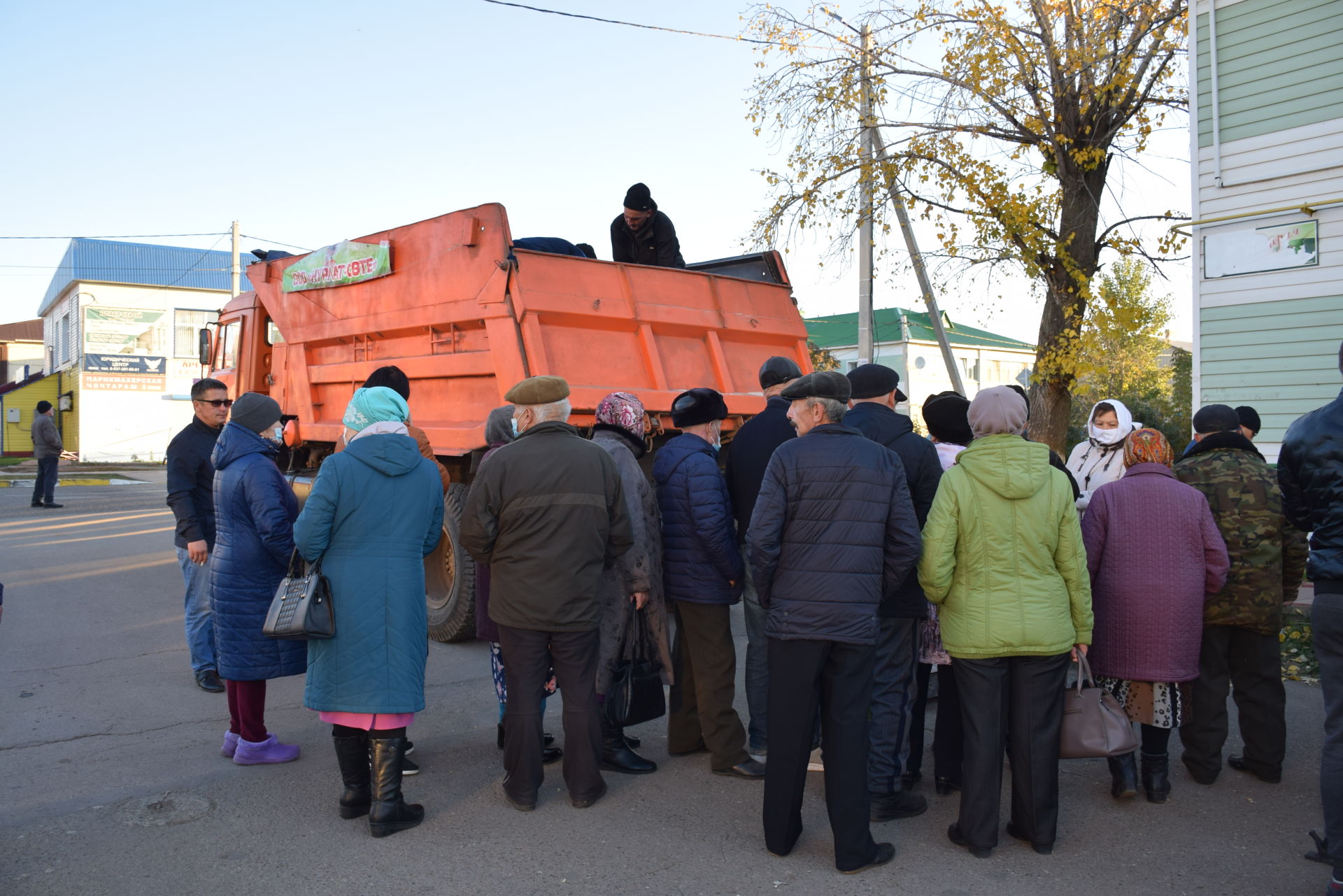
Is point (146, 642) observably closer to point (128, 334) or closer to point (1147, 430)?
point (1147, 430)

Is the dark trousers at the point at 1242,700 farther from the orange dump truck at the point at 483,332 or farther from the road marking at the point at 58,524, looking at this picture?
the road marking at the point at 58,524

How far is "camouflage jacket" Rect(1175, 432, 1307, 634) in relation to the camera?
13.8 ft

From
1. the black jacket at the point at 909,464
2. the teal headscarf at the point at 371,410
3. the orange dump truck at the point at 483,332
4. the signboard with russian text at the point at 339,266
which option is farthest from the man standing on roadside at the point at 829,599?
the signboard with russian text at the point at 339,266

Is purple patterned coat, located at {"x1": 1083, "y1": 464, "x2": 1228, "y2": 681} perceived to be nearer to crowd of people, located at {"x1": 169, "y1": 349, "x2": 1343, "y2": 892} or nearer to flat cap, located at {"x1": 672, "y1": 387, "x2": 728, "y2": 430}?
crowd of people, located at {"x1": 169, "y1": 349, "x2": 1343, "y2": 892}

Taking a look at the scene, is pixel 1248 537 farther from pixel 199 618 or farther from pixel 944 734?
pixel 199 618

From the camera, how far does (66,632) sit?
7.23 meters

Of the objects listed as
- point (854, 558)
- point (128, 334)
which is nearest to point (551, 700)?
point (854, 558)

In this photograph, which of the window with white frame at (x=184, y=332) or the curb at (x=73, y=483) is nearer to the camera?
the curb at (x=73, y=483)

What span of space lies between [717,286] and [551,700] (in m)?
3.31

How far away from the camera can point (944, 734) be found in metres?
4.31

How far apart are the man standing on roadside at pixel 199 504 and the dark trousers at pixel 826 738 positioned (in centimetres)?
349

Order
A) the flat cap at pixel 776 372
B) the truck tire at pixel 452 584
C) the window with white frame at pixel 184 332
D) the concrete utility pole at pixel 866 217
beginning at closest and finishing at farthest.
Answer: the flat cap at pixel 776 372, the truck tire at pixel 452 584, the concrete utility pole at pixel 866 217, the window with white frame at pixel 184 332

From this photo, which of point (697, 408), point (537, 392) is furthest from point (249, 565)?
point (697, 408)

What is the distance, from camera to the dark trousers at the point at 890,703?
3.94 m
